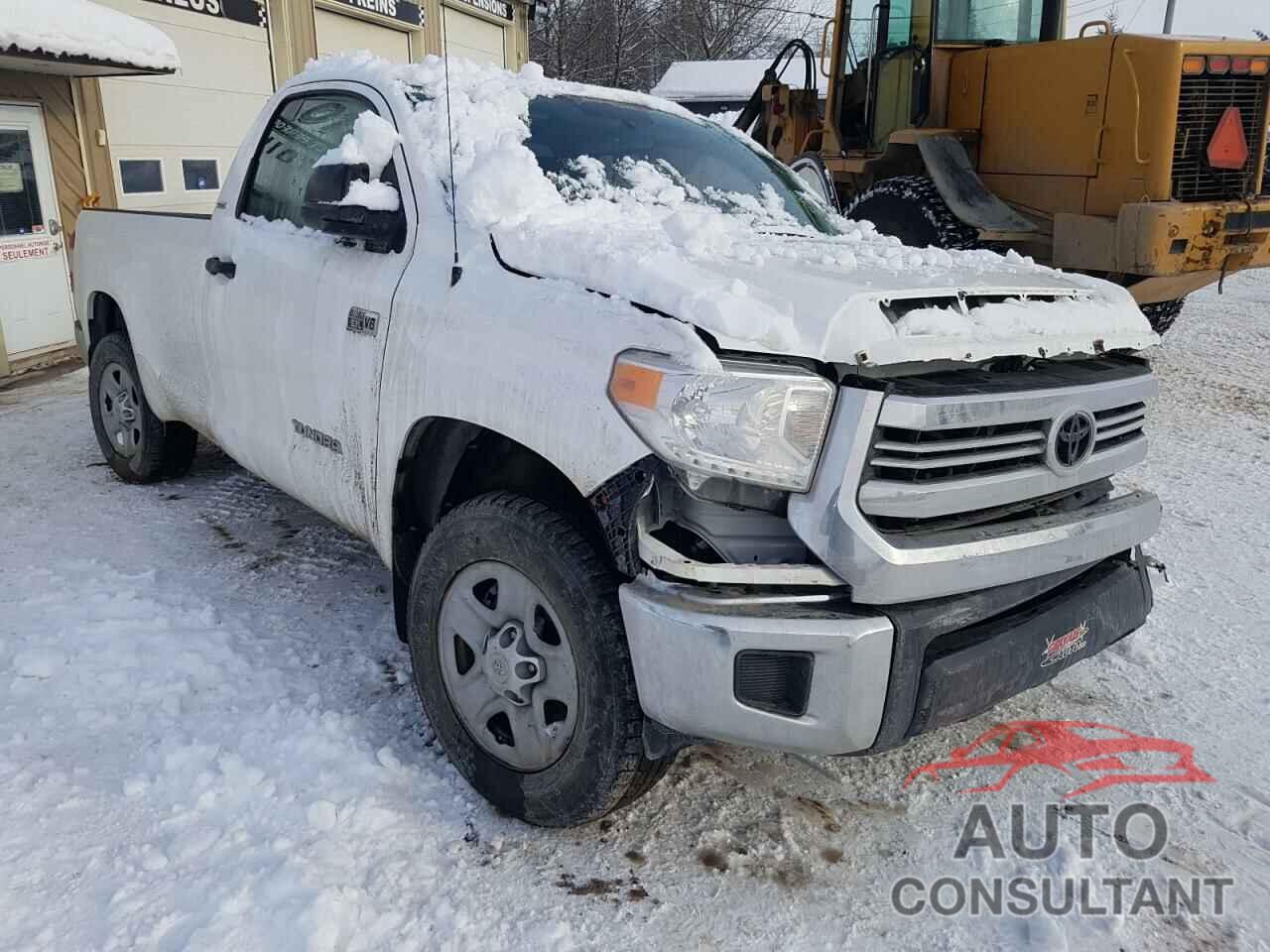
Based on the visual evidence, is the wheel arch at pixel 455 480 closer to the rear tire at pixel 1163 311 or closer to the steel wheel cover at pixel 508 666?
the steel wheel cover at pixel 508 666

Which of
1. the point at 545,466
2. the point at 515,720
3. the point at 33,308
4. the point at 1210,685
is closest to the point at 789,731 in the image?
the point at 515,720

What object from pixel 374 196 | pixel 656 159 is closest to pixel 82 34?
pixel 374 196

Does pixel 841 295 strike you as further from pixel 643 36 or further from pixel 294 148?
pixel 643 36

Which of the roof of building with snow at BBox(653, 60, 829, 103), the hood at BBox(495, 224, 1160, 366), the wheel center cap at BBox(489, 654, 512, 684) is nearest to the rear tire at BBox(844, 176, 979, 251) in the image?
the hood at BBox(495, 224, 1160, 366)

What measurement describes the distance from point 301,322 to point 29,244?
758cm

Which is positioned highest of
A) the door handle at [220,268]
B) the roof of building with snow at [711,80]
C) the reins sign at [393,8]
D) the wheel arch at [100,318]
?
the roof of building with snow at [711,80]

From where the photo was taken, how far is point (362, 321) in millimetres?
3234

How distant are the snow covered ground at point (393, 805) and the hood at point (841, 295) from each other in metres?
1.32

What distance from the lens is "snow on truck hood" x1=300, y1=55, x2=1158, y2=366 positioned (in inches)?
91.1

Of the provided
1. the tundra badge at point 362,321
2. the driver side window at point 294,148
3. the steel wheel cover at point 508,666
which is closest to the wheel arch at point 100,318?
the driver side window at point 294,148

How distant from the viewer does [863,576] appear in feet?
7.32

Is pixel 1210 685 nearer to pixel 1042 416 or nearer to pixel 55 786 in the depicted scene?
pixel 1042 416

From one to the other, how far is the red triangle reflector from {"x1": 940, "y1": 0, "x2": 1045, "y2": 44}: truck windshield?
197 centimetres

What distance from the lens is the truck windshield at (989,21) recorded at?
322 inches
